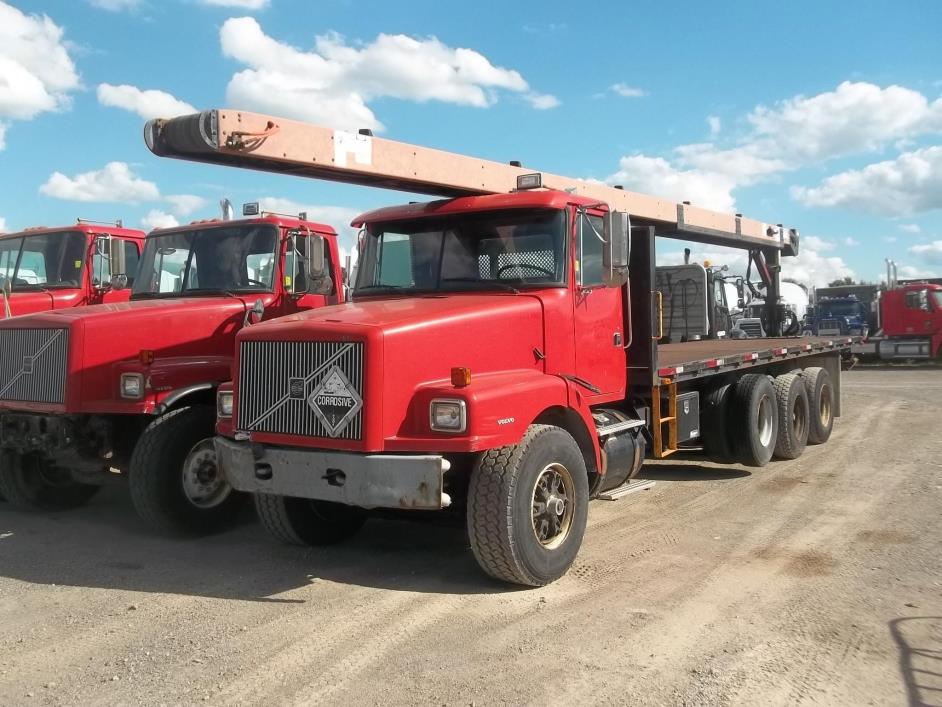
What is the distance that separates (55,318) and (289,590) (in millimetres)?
3057

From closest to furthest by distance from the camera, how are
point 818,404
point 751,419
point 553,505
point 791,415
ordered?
point 553,505 → point 751,419 → point 791,415 → point 818,404

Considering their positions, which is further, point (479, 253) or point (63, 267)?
point (63, 267)

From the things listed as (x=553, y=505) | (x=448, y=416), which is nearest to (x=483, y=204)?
(x=448, y=416)

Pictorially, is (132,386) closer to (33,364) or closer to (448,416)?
(33,364)

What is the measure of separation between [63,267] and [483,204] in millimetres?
5310

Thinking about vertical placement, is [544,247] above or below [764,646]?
above

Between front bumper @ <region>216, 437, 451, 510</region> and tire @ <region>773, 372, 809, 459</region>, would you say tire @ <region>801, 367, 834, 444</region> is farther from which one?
front bumper @ <region>216, 437, 451, 510</region>

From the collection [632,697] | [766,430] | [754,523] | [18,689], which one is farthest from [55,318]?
[766,430]

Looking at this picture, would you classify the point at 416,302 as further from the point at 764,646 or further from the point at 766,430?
the point at 766,430

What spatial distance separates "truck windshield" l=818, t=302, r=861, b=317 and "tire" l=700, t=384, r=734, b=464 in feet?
75.9

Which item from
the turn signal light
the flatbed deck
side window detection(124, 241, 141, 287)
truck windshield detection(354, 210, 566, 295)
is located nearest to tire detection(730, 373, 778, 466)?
the flatbed deck

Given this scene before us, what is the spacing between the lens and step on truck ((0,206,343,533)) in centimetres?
650

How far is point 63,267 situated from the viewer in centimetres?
909

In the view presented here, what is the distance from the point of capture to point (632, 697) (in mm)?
3736
